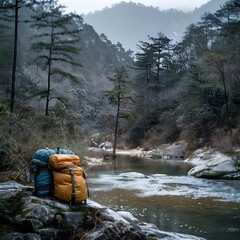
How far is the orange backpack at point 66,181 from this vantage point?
5.55 meters

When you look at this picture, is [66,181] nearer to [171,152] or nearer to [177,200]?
[177,200]

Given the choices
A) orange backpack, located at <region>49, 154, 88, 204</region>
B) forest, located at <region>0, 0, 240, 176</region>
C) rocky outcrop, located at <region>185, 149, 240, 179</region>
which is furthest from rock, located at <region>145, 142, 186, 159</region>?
orange backpack, located at <region>49, 154, 88, 204</region>

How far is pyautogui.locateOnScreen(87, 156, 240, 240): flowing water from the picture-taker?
25.8 ft

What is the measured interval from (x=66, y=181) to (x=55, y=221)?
0.62 m

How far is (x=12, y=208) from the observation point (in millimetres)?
5391

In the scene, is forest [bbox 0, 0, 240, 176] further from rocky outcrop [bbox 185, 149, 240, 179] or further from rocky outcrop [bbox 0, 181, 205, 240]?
rocky outcrop [bbox 185, 149, 240, 179]

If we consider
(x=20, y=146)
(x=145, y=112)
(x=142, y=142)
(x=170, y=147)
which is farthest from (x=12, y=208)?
(x=145, y=112)

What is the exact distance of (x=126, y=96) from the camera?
3491cm

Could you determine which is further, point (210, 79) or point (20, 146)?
point (210, 79)

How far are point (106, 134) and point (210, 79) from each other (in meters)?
20.1

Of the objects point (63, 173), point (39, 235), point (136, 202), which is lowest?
point (136, 202)

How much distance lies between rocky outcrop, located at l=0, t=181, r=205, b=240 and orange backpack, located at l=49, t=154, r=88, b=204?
0.39 ft

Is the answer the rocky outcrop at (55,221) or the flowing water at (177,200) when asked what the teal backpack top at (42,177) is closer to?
the rocky outcrop at (55,221)

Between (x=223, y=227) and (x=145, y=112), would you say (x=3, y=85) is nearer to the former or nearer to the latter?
(x=145, y=112)
